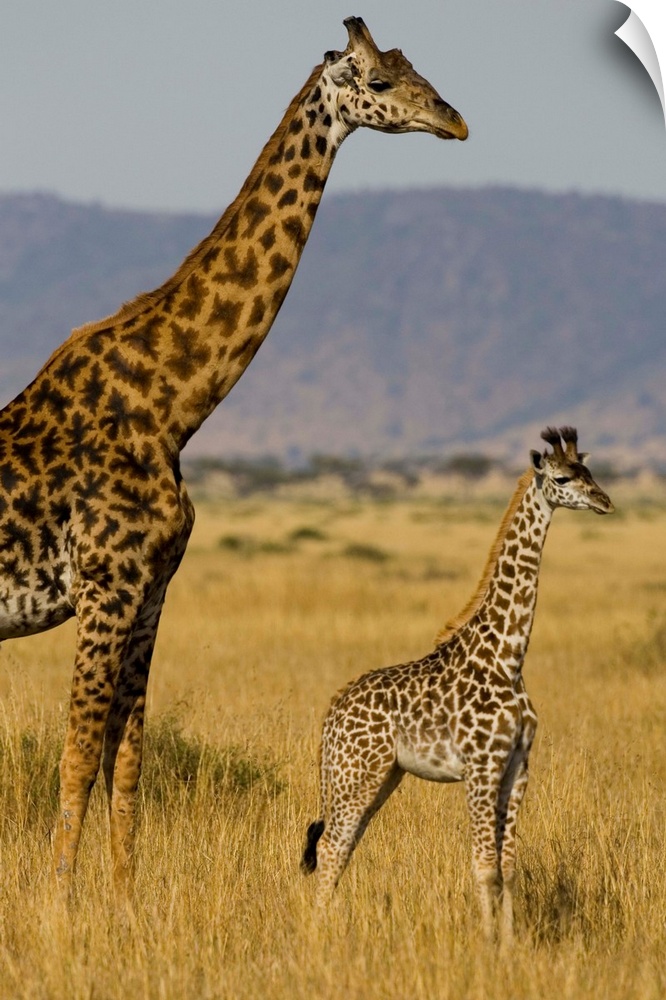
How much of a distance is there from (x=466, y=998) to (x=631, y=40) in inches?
170

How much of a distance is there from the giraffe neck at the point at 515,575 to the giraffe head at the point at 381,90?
5.19 feet

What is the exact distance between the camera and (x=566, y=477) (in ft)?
21.4

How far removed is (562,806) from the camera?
7.84m

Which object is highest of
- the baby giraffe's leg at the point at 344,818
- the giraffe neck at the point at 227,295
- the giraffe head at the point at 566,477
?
the giraffe neck at the point at 227,295

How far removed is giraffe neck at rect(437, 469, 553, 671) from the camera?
667cm

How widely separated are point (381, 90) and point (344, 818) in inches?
121

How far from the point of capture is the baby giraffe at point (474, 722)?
250 inches

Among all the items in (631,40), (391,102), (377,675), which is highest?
(631,40)

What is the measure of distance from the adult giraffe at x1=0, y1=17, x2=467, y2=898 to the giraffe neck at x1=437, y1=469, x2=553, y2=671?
1355 millimetres

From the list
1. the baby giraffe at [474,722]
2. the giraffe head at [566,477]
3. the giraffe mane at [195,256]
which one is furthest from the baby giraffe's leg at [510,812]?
the giraffe mane at [195,256]

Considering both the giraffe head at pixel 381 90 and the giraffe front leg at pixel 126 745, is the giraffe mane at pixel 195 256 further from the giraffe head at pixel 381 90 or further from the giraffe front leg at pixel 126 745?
the giraffe front leg at pixel 126 745

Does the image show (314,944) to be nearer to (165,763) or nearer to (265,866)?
(265,866)

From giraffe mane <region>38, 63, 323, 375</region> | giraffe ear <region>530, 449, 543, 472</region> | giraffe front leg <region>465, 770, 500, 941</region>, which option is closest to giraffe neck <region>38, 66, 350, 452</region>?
giraffe mane <region>38, 63, 323, 375</region>

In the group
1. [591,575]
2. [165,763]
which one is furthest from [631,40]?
[591,575]
